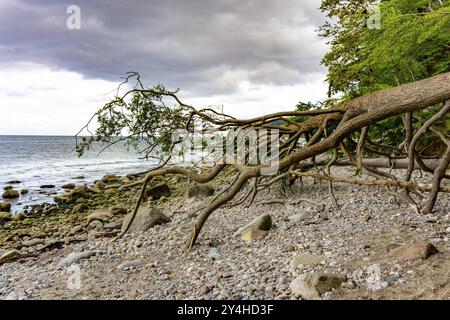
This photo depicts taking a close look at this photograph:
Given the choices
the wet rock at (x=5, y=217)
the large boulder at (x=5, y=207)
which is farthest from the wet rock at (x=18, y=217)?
the large boulder at (x=5, y=207)

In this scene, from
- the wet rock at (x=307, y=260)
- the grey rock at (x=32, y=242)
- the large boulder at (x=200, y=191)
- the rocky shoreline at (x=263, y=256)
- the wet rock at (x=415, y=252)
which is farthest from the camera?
the large boulder at (x=200, y=191)

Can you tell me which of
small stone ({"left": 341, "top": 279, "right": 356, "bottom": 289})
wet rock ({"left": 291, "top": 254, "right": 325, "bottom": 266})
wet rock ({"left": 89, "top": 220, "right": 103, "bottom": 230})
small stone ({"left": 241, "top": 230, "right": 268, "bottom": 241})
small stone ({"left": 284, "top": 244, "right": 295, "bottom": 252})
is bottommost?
wet rock ({"left": 89, "top": 220, "right": 103, "bottom": 230})

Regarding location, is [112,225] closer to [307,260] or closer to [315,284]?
[307,260]

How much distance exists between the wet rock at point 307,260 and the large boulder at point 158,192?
969cm

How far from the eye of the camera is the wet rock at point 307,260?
4.41m

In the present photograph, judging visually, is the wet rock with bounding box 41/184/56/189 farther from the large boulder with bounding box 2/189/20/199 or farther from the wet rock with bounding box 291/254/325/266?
the wet rock with bounding box 291/254/325/266

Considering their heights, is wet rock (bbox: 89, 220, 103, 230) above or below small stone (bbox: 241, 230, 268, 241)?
below

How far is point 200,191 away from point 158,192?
7.72ft

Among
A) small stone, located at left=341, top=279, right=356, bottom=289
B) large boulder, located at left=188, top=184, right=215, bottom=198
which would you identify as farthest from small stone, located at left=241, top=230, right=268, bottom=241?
large boulder, located at left=188, top=184, right=215, bottom=198

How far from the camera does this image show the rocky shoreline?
12.6 ft

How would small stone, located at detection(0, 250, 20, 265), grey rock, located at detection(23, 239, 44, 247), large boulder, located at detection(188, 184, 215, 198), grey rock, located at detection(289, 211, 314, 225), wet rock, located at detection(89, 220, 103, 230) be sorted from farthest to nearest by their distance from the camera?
large boulder, located at detection(188, 184, 215, 198) → wet rock, located at detection(89, 220, 103, 230) → grey rock, located at detection(23, 239, 44, 247) → small stone, located at detection(0, 250, 20, 265) → grey rock, located at detection(289, 211, 314, 225)

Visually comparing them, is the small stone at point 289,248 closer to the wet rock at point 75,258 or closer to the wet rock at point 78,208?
the wet rock at point 75,258

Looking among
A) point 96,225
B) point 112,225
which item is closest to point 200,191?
point 112,225

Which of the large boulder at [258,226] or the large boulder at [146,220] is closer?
the large boulder at [258,226]
